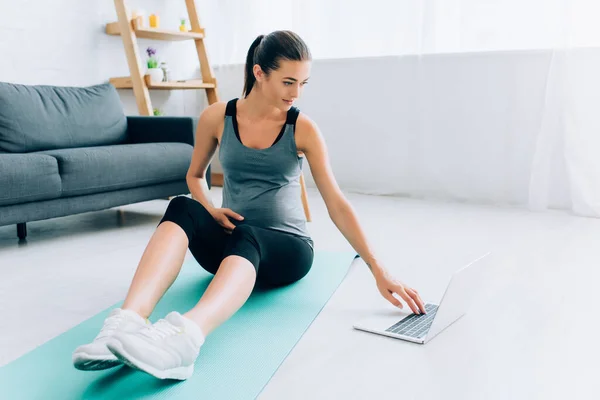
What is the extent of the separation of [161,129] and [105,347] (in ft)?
6.73

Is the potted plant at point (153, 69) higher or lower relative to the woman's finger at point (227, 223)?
higher

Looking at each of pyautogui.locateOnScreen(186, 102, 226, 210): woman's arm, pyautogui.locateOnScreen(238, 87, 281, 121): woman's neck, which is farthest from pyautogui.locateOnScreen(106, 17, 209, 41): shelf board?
pyautogui.locateOnScreen(238, 87, 281, 121): woman's neck

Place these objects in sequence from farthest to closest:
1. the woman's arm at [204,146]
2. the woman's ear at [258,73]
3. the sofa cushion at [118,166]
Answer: the sofa cushion at [118,166] → the woman's arm at [204,146] → the woman's ear at [258,73]

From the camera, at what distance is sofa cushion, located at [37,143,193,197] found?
2238 millimetres

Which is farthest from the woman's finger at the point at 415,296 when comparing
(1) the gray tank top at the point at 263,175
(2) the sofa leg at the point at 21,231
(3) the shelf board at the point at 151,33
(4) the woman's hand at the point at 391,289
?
(3) the shelf board at the point at 151,33

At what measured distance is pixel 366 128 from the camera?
3.60m

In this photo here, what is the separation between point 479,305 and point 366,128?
2191 millimetres

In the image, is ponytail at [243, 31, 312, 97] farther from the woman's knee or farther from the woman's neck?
the woman's knee

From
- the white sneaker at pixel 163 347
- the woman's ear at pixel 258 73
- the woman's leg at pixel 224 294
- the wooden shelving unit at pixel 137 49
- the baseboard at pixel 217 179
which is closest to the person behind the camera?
the white sneaker at pixel 163 347

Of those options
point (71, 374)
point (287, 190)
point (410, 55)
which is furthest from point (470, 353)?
point (410, 55)

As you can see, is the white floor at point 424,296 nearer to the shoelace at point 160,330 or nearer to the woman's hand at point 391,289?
the woman's hand at point 391,289

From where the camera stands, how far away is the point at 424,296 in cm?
164

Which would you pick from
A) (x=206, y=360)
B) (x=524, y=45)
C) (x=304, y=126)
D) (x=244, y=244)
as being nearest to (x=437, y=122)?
(x=524, y=45)

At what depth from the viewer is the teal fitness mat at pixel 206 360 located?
40.8 inches
